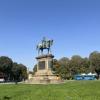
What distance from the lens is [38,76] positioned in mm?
62969

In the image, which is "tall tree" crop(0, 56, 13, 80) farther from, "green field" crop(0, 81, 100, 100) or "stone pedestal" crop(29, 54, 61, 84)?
"green field" crop(0, 81, 100, 100)

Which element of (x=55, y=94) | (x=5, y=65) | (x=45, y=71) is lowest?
(x=55, y=94)

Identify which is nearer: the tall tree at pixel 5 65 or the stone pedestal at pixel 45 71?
the stone pedestal at pixel 45 71

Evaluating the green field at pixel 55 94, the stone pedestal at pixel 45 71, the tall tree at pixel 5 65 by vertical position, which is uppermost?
the tall tree at pixel 5 65

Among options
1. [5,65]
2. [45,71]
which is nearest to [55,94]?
[45,71]

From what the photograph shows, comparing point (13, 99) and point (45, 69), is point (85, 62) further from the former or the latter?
point (13, 99)

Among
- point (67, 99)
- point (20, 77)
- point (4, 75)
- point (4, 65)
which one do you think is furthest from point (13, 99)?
point (20, 77)

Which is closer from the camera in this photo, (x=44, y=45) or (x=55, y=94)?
(x=55, y=94)

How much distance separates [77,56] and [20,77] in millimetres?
31582

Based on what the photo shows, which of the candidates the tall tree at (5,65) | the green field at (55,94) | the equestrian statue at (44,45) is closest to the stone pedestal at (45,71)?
the equestrian statue at (44,45)

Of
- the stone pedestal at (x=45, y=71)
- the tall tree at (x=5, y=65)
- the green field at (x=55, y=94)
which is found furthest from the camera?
the tall tree at (x=5, y=65)

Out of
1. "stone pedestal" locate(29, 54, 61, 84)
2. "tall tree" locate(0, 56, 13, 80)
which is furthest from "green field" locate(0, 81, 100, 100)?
"tall tree" locate(0, 56, 13, 80)

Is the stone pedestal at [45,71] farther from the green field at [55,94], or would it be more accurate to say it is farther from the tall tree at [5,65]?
the tall tree at [5,65]

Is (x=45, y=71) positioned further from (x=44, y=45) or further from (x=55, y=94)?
(x=55, y=94)
